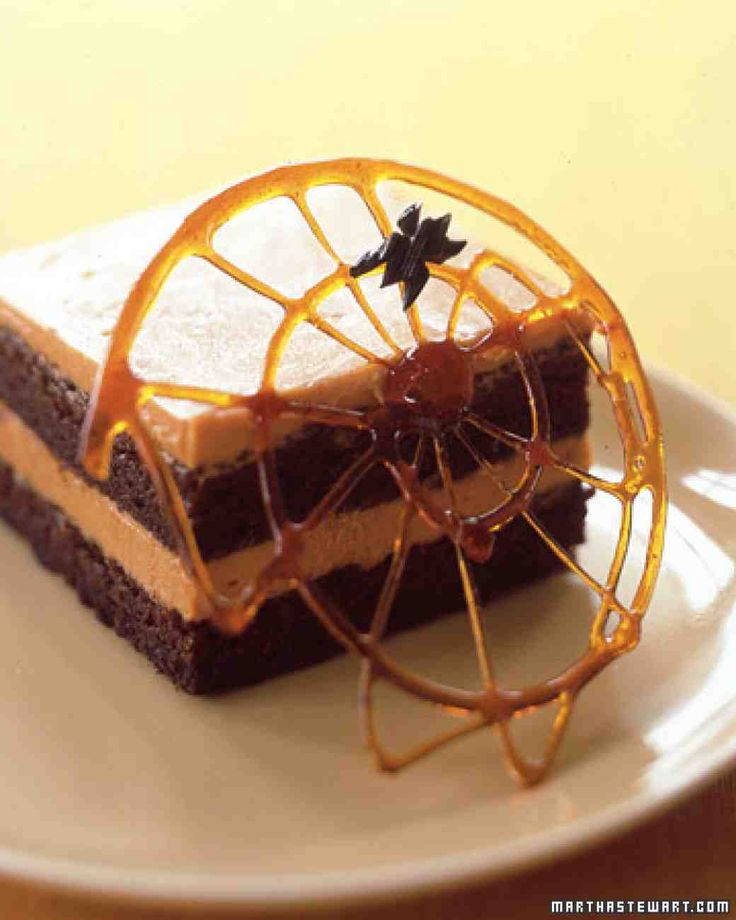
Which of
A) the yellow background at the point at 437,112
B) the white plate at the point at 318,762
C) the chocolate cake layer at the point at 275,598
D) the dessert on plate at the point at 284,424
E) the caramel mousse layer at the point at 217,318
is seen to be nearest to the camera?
the white plate at the point at 318,762

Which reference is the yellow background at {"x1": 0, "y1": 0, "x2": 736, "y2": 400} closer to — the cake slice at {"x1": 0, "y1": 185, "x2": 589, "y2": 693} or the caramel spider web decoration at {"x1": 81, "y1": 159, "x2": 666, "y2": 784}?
the cake slice at {"x1": 0, "y1": 185, "x2": 589, "y2": 693}

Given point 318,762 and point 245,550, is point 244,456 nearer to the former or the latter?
point 245,550

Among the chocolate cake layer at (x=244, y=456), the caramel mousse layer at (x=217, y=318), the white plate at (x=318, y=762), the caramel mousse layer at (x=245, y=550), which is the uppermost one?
the caramel mousse layer at (x=217, y=318)

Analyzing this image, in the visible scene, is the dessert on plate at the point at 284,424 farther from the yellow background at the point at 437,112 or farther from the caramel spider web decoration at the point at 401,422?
the yellow background at the point at 437,112

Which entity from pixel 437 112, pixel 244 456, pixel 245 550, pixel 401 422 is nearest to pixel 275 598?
pixel 245 550

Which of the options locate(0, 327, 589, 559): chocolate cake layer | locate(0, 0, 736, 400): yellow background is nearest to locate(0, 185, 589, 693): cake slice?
locate(0, 327, 589, 559): chocolate cake layer

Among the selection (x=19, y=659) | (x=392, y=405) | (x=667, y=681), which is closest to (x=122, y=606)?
(x=19, y=659)

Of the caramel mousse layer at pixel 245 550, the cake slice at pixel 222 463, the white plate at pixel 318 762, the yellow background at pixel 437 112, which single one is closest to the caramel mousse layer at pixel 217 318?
the cake slice at pixel 222 463
